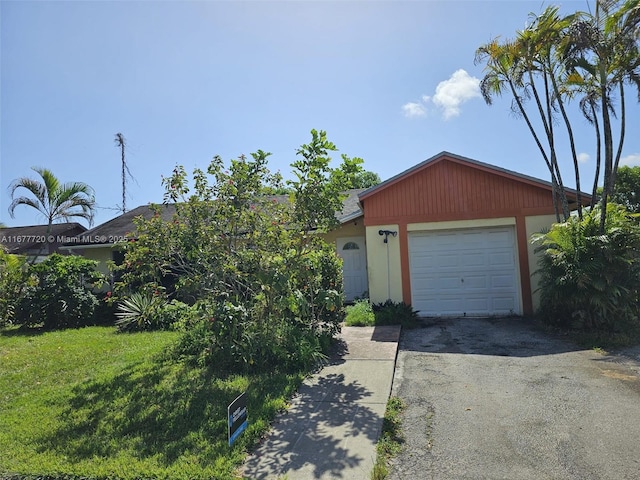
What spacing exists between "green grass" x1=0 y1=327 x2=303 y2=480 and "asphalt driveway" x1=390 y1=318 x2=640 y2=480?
1.66m

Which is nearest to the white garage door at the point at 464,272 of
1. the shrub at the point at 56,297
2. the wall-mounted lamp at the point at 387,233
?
the wall-mounted lamp at the point at 387,233

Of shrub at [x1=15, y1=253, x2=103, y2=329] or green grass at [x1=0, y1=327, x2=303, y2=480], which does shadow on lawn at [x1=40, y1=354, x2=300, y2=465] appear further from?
shrub at [x1=15, y1=253, x2=103, y2=329]

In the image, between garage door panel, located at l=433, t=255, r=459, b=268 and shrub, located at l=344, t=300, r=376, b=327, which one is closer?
shrub, located at l=344, t=300, r=376, b=327

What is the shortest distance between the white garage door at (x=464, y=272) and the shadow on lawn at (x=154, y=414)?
589 centimetres

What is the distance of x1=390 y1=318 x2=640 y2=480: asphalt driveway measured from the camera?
3156mm

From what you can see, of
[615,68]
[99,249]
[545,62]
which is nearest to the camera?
[615,68]

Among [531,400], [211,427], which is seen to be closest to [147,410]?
[211,427]

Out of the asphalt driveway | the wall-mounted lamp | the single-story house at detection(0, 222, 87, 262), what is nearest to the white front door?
the wall-mounted lamp

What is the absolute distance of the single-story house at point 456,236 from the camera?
31.4 feet

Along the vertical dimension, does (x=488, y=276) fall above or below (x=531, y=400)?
above

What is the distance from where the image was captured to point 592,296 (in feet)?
23.0

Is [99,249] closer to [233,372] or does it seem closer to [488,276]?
[233,372]

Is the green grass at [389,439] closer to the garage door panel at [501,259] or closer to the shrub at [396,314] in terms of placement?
the shrub at [396,314]

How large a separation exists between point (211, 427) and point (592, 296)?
22.6 ft
